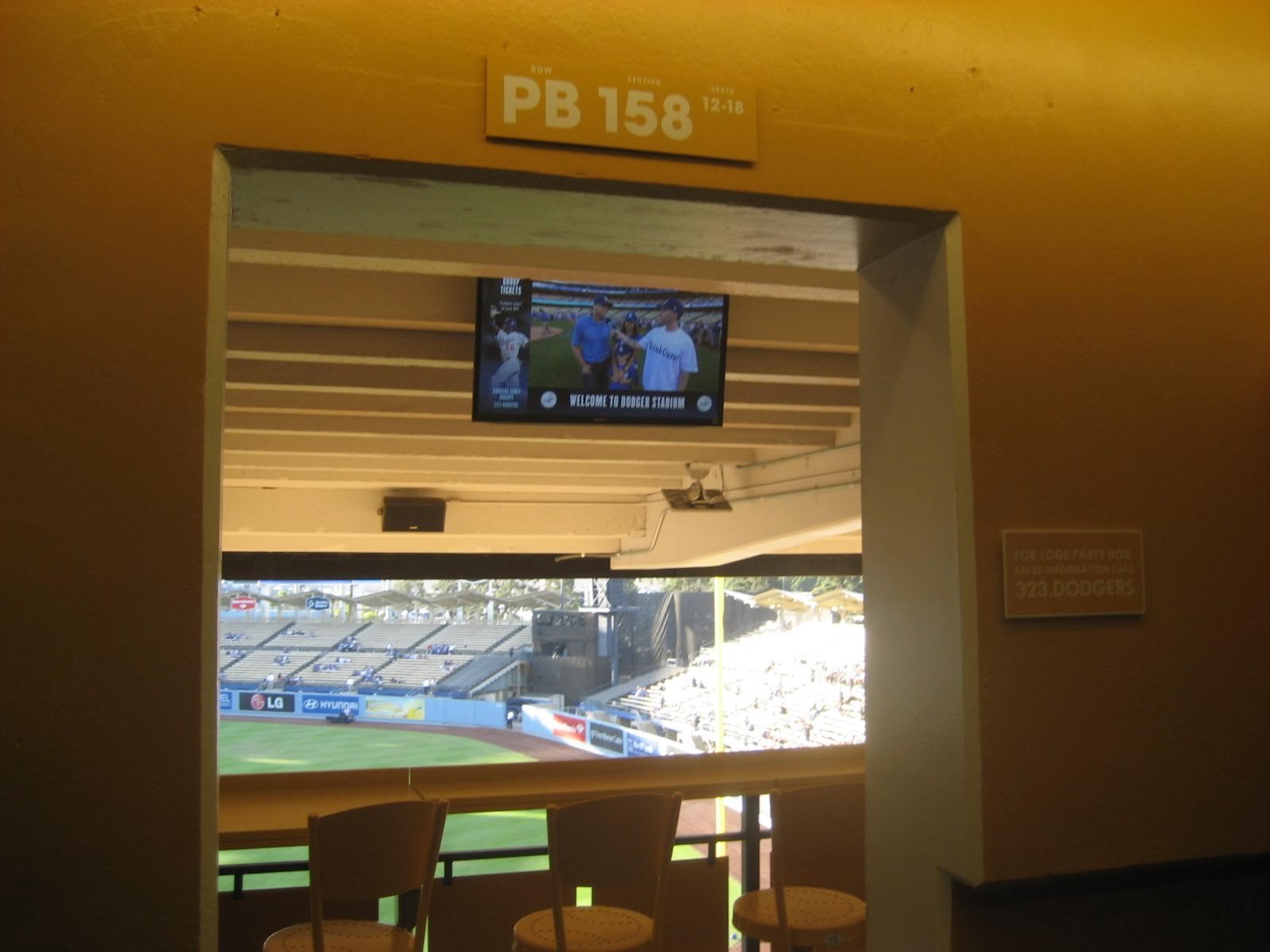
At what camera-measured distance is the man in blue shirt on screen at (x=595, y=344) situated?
15.4ft

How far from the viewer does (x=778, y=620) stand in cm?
1313

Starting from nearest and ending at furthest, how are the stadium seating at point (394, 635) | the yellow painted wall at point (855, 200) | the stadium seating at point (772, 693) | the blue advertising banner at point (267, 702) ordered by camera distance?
the yellow painted wall at point (855, 200) → the blue advertising banner at point (267, 702) → the stadium seating at point (772, 693) → the stadium seating at point (394, 635)

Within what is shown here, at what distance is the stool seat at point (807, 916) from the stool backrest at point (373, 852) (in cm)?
95

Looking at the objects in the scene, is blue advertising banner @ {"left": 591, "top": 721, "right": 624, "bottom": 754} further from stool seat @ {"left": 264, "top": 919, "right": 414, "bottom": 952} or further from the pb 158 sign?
the pb 158 sign

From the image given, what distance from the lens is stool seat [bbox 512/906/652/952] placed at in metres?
2.88

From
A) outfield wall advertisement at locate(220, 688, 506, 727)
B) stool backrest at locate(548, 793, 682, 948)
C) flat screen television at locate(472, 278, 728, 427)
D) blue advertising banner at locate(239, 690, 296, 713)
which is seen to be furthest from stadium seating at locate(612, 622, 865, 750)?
stool backrest at locate(548, 793, 682, 948)

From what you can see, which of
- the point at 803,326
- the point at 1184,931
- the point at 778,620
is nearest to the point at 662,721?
the point at 778,620

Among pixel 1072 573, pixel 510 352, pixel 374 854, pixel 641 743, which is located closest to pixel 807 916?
pixel 374 854

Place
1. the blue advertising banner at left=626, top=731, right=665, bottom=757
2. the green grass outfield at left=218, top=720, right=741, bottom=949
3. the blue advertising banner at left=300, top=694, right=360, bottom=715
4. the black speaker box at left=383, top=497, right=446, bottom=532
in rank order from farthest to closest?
the green grass outfield at left=218, top=720, right=741, bottom=949
the blue advertising banner at left=300, top=694, right=360, bottom=715
the blue advertising banner at left=626, top=731, right=665, bottom=757
the black speaker box at left=383, top=497, right=446, bottom=532

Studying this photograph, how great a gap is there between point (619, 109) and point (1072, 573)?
1.26m

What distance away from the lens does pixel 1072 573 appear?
7.22 feet

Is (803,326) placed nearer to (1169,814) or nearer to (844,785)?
(844,785)

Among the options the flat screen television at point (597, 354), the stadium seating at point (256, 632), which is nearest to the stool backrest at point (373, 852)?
the flat screen television at point (597, 354)

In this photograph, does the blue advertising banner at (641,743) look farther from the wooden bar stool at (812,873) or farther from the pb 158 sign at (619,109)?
the pb 158 sign at (619,109)
